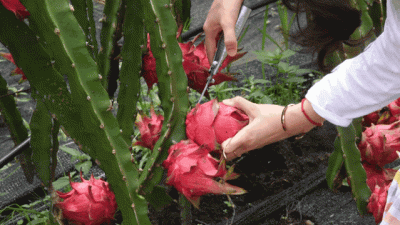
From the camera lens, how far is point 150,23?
62 cm

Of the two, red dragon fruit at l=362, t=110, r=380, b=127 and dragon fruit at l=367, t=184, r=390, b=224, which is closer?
dragon fruit at l=367, t=184, r=390, b=224

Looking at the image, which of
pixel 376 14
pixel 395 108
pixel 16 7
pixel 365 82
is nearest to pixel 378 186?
pixel 395 108

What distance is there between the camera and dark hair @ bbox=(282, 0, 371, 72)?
691 mm

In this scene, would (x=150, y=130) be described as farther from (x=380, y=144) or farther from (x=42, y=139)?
(x=380, y=144)

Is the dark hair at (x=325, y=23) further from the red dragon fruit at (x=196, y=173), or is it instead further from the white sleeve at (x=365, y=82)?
the red dragon fruit at (x=196, y=173)

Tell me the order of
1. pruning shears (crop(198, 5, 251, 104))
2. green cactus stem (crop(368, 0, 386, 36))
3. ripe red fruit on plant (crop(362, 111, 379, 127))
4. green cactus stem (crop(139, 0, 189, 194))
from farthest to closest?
green cactus stem (crop(368, 0, 386, 36))
ripe red fruit on plant (crop(362, 111, 379, 127))
pruning shears (crop(198, 5, 251, 104))
green cactus stem (crop(139, 0, 189, 194))

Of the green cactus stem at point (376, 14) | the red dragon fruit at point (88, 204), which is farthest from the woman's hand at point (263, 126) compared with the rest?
the green cactus stem at point (376, 14)

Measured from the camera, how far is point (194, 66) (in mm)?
718

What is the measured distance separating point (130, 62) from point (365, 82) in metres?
0.43

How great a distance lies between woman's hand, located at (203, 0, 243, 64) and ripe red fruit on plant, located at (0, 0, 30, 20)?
1.16ft

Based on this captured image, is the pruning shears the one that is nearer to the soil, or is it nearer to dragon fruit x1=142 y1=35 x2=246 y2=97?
dragon fruit x1=142 y1=35 x2=246 y2=97

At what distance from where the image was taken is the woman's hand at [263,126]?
2.06 ft

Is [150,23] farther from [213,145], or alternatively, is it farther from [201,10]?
[201,10]

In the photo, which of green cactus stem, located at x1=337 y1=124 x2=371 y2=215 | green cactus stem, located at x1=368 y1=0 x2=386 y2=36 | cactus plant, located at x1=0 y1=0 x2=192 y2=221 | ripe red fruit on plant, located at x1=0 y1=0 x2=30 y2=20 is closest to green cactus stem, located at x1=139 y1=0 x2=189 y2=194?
cactus plant, located at x1=0 y1=0 x2=192 y2=221
